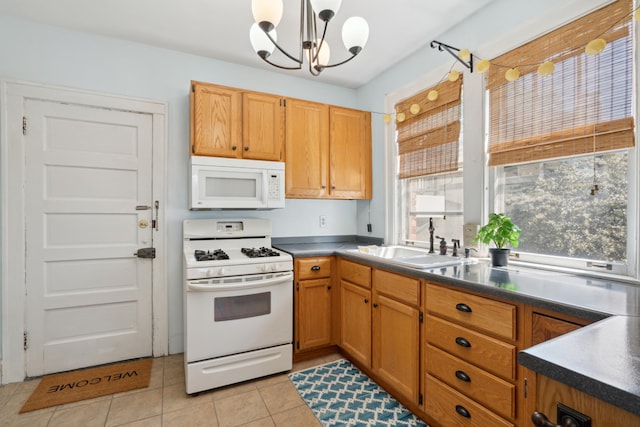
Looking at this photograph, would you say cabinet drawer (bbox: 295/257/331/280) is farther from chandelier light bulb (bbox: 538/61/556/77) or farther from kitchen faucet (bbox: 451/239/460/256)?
chandelier light bulb (bbox: 538/61/556/77)

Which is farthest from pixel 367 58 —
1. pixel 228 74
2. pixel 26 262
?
pixel 26 262

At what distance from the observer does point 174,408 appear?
1985mm

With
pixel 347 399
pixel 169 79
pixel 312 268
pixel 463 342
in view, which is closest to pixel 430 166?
pixel 312 268

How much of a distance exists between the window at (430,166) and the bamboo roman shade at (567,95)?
12.7 inches

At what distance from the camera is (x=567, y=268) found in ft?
5.67

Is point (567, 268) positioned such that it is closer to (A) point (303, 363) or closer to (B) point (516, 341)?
(B) point (516, 341)

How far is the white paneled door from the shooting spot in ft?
7.64

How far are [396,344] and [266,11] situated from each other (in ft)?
6.40

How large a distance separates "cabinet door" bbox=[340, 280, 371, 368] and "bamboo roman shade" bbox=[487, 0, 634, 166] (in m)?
1.31

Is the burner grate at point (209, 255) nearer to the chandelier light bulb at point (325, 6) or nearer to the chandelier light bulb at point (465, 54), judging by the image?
the chandelier light bulb at point (325, 6)

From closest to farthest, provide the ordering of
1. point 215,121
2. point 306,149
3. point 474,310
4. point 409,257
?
1. point 474,310
2. point 409,257
3. point 215,121
4. point 306,149

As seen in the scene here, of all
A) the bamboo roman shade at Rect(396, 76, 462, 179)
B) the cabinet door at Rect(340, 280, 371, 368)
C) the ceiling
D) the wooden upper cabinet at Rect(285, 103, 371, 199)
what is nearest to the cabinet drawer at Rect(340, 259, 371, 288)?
the cabinet door at Rect(340, 280, 371, 368)

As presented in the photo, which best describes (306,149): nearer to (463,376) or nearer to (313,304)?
(313,304)

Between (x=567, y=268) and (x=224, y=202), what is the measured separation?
7.43 ft
